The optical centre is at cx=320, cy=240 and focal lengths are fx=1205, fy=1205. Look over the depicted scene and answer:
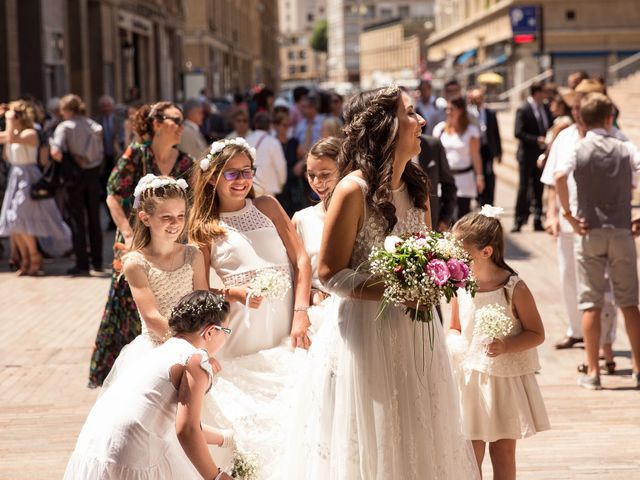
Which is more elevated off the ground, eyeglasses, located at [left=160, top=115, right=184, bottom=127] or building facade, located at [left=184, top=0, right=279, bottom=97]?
building facade, located at [left=184, top=0, right=279, bottom=97]

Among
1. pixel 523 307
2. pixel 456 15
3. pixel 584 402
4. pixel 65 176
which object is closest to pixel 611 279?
pixel 584 402

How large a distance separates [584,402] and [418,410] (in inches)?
137

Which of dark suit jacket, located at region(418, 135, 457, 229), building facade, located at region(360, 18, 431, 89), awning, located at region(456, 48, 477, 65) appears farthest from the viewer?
building facade, located at region(360, 18, 431, 89)

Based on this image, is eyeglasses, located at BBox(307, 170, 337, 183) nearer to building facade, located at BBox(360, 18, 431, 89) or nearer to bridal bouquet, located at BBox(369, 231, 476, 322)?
bridal bouquet, located at BBox(369, 231, 476, 322)

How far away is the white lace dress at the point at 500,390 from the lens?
5.50 meters

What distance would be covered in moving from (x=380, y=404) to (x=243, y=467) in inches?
25.4

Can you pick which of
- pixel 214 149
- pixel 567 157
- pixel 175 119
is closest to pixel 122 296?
pixel 175 119

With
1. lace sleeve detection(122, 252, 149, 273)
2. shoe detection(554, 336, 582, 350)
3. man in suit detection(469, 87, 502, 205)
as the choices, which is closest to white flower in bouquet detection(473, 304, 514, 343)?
lace sleeve detection(122, 252, 149, 273)

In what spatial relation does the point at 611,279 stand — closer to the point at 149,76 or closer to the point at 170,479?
the point at 170,479

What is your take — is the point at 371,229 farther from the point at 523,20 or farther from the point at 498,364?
the point at 523,20

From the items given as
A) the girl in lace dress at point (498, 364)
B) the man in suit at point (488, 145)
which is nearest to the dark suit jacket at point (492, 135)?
the man in suit at point (488, 145)

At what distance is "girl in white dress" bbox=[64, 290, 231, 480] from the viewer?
14.4 ft

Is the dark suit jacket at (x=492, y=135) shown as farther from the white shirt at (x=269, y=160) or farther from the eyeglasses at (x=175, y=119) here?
the eyeglasses at (x=175, y=119)

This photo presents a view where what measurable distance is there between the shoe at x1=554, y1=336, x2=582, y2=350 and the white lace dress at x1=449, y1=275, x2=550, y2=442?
392 centimetres
